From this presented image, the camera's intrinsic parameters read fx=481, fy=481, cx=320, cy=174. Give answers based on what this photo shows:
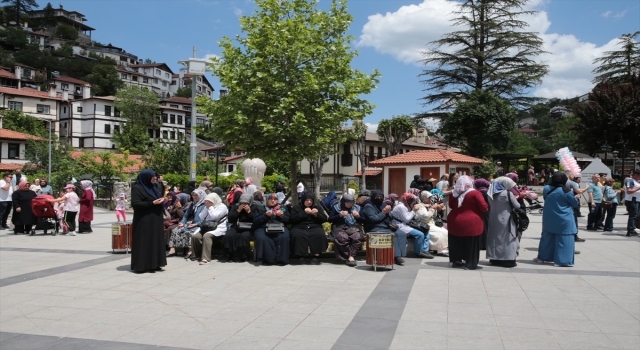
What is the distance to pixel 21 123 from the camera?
59250mm

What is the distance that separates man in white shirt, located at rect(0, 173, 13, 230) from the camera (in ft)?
50.4

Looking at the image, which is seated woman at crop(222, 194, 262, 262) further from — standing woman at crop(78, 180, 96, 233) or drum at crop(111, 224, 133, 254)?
standing woman at crop(78, 180, 96, 233)

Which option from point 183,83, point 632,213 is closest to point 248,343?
point 632,213

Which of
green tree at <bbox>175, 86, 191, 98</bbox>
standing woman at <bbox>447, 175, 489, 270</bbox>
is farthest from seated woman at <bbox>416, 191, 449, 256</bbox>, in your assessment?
green tree at <bbox>175, 86, 191, 98</bbox>

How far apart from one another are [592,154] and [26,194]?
3969 cm

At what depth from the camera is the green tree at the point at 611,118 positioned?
3556 cm

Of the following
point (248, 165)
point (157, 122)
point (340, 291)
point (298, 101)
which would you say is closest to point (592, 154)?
point (248, 165)

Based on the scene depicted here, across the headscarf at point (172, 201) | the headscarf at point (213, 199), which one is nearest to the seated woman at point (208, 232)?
the headscarf at point (213, 199)

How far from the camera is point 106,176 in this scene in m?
27.8

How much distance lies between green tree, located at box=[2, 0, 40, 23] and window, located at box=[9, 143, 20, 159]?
74035 mm

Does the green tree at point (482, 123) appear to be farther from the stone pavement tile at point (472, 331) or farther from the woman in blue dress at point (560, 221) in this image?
the stone pavement tile at point (472, 331)

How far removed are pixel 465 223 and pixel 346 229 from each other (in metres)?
2.23

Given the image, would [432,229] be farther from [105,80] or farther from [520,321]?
[105,80]

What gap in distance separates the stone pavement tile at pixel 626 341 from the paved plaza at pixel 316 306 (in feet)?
0.04
